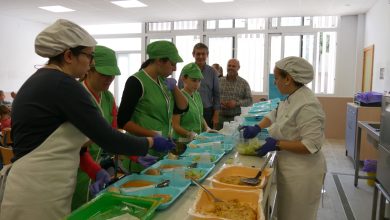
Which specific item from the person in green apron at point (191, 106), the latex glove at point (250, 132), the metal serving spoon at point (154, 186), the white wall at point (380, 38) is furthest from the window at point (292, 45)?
the metal serving spoon at point (154, 186)

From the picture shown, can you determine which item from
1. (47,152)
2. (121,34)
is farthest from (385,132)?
(121,34)

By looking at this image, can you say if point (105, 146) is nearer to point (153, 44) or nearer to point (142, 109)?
point (142, 109)

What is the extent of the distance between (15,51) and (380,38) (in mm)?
8010

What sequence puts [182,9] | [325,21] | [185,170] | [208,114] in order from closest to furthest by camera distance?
[185,170], [208,114], [182,9], [325,21]

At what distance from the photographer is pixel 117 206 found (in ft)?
3.51

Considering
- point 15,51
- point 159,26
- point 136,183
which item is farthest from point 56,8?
point 136,183

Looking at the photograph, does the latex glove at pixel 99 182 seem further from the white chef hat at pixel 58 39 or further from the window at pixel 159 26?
the window at pixel 159 26

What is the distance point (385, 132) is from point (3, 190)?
2264 mm

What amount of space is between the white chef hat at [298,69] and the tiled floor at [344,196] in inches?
68.0

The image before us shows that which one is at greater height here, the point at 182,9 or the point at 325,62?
the point at 182,9

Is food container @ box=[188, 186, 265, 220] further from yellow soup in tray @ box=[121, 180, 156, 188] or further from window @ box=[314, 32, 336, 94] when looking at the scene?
window @ box=[314, 32, 336, 94]

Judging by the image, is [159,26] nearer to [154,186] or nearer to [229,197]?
[154,186]

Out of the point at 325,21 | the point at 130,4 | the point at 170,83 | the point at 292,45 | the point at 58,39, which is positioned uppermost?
the point at 130,4

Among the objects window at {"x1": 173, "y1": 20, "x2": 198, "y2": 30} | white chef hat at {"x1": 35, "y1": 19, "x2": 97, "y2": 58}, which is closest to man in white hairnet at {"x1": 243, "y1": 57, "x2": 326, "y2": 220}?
white chef hat at {"x1": 35, "y1": 19, "x2": 97, "y2": 58}
